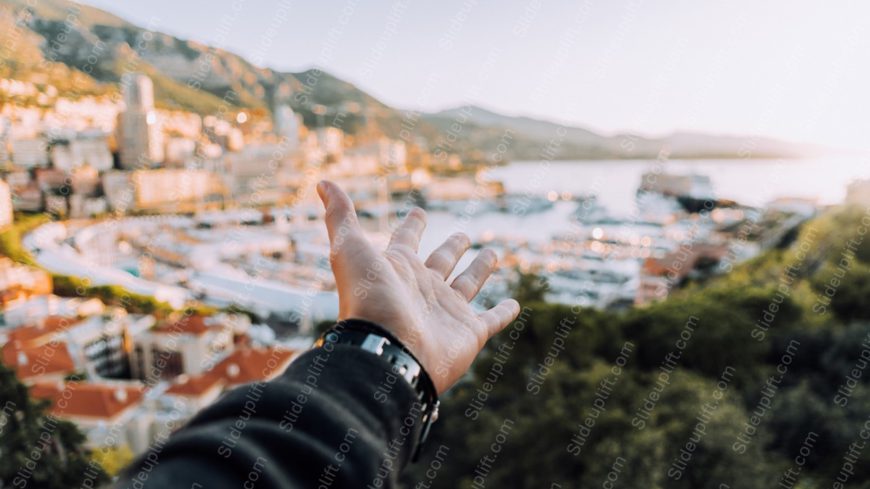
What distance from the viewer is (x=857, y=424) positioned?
2.42 metres

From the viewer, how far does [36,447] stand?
2498 mm

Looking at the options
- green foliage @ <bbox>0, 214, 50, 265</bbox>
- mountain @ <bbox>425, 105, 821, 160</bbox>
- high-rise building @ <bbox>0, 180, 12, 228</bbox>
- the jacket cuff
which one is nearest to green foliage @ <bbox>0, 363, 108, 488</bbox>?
the jacket cuff

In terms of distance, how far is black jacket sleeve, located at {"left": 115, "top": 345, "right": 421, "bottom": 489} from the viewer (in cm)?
29

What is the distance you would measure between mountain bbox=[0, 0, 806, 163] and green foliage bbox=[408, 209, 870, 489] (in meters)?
14.7

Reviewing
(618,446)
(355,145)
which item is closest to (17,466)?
(618,446)

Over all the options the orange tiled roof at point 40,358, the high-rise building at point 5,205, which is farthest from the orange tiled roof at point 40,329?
the high-rise building at point 5,205

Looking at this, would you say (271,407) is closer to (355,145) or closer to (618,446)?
(618,446)

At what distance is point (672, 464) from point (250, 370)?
329 cm

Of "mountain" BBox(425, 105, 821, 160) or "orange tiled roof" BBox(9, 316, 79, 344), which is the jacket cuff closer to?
"orange tiled roof" BBox(9, 316, 79, 344)

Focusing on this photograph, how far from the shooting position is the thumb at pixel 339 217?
0.59 m

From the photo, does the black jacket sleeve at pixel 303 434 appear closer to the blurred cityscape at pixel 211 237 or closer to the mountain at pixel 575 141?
the blurred cityscape at pixel 211 237

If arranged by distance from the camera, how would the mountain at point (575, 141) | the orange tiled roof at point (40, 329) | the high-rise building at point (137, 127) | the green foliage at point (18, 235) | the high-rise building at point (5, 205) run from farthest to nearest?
the mountain at point (575, 141) < the high-rise building at point (137, 127) < the high-rise building at point (5, 205) < the green foliage at point (18, 235) < the orange tiled roof at point (40, 329)

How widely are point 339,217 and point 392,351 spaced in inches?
7.9

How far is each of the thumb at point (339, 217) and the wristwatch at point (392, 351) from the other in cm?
13
